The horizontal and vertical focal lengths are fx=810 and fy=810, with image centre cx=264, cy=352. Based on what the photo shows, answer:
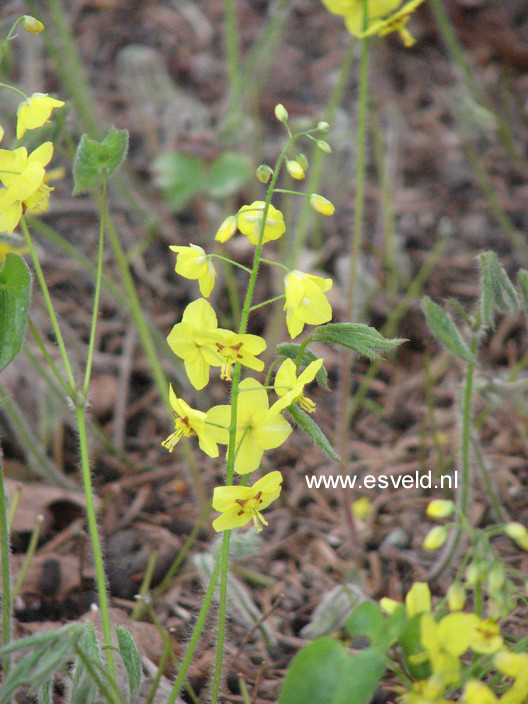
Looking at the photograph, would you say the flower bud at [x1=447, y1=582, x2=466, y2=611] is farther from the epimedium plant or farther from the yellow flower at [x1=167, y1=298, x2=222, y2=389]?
the yellow flower at [x1=167, y1=298, x2=222, y2=389]

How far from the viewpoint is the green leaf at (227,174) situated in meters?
2.96

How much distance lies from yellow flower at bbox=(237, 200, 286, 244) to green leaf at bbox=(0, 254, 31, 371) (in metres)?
0.39

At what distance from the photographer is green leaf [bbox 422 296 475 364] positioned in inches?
65.1

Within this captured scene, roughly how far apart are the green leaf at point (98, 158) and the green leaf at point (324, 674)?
98 centimetres

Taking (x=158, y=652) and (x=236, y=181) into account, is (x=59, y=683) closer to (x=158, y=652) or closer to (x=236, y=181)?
(x=158, y=652)

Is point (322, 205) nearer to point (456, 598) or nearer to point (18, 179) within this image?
point (18, 179)

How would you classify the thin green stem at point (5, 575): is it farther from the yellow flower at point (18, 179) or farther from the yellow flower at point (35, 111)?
the yellow flower at point (35, 111)

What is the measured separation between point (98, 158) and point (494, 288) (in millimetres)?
838

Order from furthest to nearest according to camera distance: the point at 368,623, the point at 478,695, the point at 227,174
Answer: the point at 227,174 → the point at 368,623 → the point at 478,695

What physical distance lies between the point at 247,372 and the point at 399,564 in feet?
2.60

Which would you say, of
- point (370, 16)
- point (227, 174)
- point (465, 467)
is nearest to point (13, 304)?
point (465, 467)

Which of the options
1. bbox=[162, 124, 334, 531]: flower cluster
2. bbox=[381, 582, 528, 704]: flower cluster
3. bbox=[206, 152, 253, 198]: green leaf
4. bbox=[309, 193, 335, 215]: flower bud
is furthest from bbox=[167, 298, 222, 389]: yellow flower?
bbox=[206, 152, 253, 198]: green leaf

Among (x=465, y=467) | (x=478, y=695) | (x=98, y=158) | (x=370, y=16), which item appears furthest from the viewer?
(x=370, y=16)

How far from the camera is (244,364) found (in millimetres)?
1315
